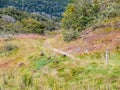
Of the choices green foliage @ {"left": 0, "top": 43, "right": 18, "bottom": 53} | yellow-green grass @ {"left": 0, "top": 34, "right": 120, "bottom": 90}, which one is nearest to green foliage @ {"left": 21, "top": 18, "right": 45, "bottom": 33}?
green foliage @ {"left": 0, "top": 43, "right": 18, "bottom": 53}

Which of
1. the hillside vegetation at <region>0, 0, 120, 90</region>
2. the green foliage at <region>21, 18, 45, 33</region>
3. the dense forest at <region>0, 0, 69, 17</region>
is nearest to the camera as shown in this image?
the hillside vegetation at <region>0, 0, 120, 90</region>

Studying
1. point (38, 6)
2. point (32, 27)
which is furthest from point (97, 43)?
point (38, 6)

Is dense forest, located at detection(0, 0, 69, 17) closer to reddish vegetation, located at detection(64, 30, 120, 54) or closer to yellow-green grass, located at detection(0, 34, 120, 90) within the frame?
reddish vegetation, located at detection(64, 30, 120, 54)

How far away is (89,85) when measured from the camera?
13875 millimetres

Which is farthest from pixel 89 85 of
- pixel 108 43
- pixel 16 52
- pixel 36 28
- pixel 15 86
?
pixel 36 28

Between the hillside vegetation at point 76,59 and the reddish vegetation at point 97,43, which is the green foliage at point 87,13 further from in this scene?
the reddish vegetation at point 97,43

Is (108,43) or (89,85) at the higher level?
(89,85)

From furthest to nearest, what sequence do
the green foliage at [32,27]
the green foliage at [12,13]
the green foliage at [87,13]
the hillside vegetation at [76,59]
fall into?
the green foliage at [12,13] → the green foliage at [32,27] → the green foliage at [87,13] → the hillside vegetation at [76,59]

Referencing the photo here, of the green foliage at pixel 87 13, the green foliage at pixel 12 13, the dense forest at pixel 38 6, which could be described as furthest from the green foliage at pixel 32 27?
the dense forest at pixel 38 6

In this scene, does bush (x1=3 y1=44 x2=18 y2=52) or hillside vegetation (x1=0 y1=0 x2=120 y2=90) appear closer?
hillside vegetation (x1=0 y1=0 x2=120 y2=90)

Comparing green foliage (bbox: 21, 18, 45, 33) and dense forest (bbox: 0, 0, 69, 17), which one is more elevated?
green foliage (bbox: 21, 18, 45, 33)

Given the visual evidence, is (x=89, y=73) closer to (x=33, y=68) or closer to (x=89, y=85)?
(x=89, y=85)

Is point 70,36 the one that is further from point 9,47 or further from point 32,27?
point 32,27

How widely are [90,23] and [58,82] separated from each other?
93.5 feet
